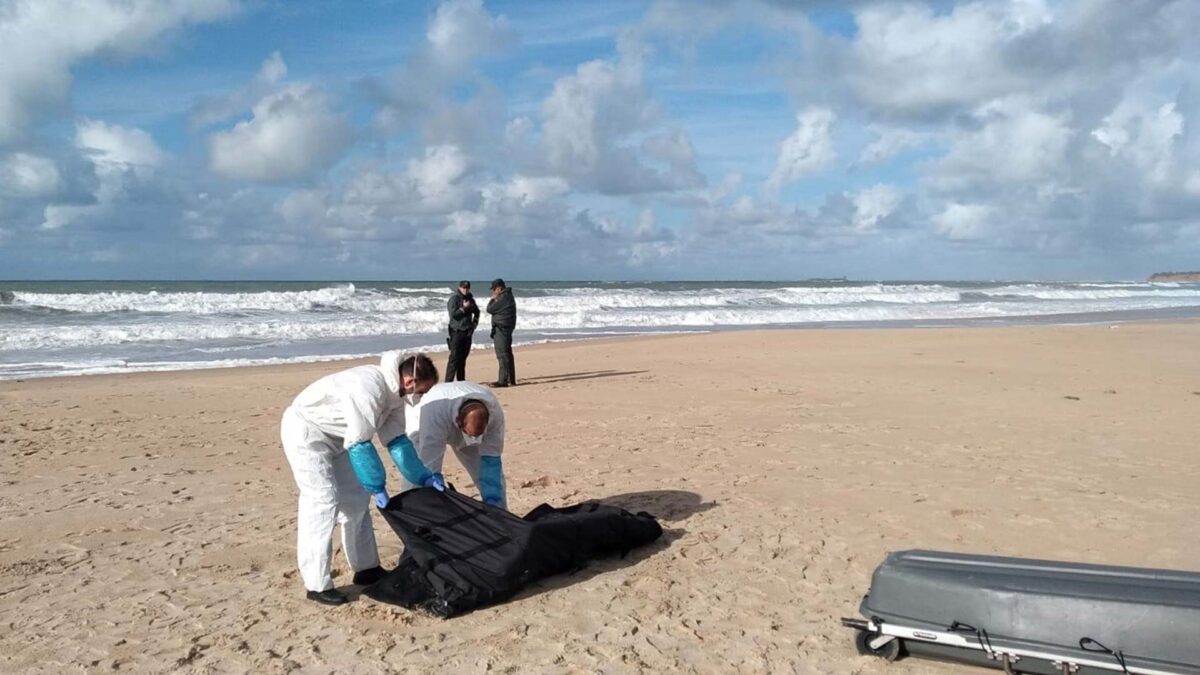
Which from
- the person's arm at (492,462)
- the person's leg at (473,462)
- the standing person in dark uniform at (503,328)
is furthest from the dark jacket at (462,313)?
the person's arm at (492,462)

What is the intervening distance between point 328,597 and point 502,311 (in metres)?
8.84

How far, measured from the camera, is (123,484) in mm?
7445

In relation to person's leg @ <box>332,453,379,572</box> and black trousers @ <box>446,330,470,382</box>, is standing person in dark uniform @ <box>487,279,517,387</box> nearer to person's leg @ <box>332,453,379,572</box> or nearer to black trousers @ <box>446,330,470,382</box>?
black trousers @ <box>446,330,470,382</box>

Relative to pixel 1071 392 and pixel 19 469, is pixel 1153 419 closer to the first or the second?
pixel 1071 392

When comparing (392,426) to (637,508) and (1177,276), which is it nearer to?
(637,508)

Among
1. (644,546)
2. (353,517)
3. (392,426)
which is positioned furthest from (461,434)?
(644,546)

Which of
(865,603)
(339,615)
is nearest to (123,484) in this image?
(339,615)

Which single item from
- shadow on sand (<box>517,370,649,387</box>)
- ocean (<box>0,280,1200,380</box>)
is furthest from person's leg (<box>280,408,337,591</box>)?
ocean (<box>0,280,1200,380</box>)

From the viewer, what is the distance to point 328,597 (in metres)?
4.73

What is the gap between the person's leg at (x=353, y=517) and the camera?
4.82 meters

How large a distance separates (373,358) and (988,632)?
15913 millimetres

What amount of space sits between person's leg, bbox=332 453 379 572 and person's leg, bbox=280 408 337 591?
11cm

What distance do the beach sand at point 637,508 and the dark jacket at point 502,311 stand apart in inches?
41.7

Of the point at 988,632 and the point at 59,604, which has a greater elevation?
the point at 988,632
